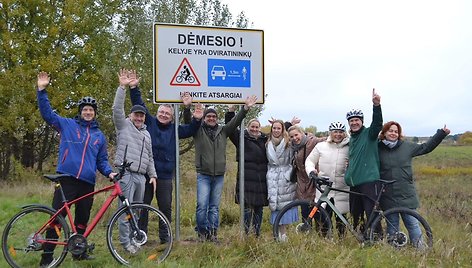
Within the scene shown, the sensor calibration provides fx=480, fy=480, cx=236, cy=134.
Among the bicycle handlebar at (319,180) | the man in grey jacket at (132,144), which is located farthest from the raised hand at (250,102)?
the man in grey jacket at (132,144)

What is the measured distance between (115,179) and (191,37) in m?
2.38

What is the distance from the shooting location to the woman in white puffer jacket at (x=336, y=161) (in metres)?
6.68

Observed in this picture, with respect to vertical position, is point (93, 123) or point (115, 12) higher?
point (115, 12)

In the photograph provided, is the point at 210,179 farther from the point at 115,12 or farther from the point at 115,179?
the point at 115,12

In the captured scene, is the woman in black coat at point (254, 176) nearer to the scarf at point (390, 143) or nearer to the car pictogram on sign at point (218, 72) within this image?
the car pictogram on sign at point (218, 72)

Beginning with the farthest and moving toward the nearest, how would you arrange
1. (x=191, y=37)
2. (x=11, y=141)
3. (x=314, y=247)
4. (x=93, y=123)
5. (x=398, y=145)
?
(x=11, y=141), (x=191, y=37), (x=398, y=145), (x=93, y=123), (x=314, y=247)

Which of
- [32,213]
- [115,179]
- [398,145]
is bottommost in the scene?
[32,213]

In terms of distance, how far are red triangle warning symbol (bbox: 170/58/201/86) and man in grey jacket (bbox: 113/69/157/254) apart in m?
0.73

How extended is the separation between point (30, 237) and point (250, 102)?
135 inches

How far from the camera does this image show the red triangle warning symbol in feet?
22.4

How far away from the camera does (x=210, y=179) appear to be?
683 cm

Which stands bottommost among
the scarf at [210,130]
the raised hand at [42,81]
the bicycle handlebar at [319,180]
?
the bicycle handlebar at [319,180]

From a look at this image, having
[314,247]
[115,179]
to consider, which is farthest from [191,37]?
[314,247]

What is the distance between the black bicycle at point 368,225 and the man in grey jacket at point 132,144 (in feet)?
6.35
